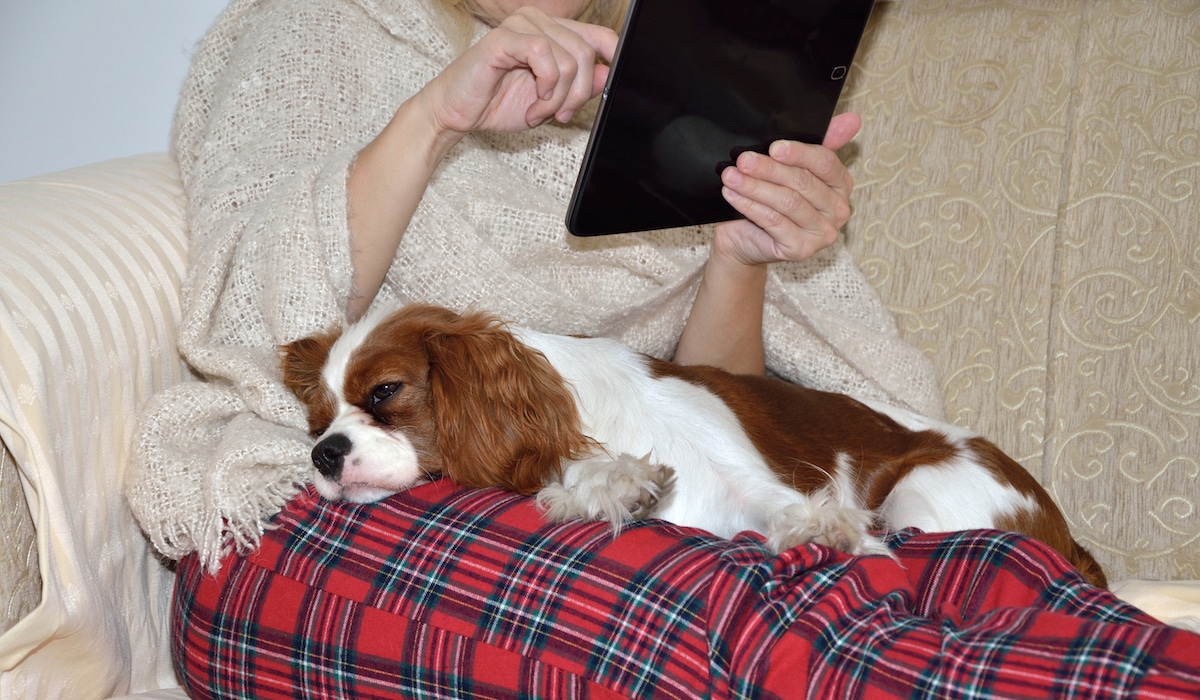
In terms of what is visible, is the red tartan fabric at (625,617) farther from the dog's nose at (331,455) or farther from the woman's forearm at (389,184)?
the woman's forearm at (389,184)

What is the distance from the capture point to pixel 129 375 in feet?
5.17

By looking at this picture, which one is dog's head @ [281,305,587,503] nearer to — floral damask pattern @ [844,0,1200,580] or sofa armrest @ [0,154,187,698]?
sofa armrest @ [0,154,187,698]

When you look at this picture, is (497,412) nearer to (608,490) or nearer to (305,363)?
(608,490)

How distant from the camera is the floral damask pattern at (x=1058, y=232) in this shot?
6.50ft

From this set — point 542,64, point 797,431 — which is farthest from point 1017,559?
point 542,64

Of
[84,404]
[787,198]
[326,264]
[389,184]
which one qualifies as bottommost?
[84,404]

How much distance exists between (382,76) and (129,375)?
30.7 inches

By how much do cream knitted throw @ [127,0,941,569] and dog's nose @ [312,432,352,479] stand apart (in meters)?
0.06

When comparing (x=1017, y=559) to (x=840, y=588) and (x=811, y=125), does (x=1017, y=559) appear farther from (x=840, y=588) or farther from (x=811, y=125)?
(x=811, y=125)

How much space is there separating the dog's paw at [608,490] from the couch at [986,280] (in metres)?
0.66

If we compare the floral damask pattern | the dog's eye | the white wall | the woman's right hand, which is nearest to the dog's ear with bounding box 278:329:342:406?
the dog's eye

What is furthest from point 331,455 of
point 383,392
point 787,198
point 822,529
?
point 787,198

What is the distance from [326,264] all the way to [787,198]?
77 centimetres

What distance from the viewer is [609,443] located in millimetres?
1616
